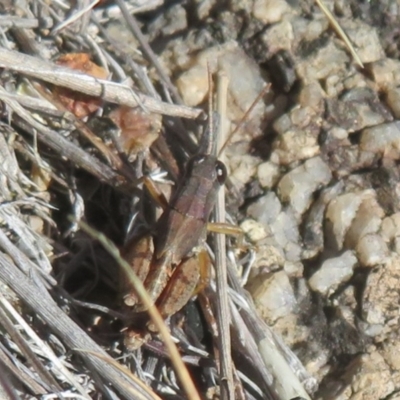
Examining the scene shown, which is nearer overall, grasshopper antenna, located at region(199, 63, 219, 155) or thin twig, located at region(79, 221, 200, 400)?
thin twig, located at region(79, 221, 200, 400)

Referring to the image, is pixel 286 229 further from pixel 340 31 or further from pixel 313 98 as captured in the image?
pixel 340 31

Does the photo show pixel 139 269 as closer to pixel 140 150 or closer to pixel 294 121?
pixel 140 150

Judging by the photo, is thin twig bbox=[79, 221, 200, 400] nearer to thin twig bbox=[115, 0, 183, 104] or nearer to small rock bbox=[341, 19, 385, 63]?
thin twig bbox=[115, 0, 183, 104]

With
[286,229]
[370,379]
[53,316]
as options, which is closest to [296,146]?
[286,229]

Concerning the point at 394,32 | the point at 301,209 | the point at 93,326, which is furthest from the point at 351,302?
the point at 394,32

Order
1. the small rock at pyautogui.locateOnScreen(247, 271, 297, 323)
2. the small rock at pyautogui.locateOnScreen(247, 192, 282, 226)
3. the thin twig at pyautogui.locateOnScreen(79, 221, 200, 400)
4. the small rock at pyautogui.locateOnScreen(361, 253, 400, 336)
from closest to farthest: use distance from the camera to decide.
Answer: the thin twig at pyautogui.locateOnScreen(79, 221, 200, 400) → the small rock at pyautogui.locateOnScreen(361, 253, 400, 336) → the small rock at pyautogui.locateOnScreen(247, 271, 297, 323) → the small rock at pyautogui.locateOnScreen(247, 192, 282, 226)

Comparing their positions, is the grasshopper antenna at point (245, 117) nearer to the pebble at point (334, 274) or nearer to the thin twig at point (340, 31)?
the thin twig at point (340, 31)

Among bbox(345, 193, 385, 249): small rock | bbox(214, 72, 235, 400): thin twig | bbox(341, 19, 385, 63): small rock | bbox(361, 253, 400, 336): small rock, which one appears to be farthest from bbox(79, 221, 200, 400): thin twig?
bbox(341, 19, 385, 63): small rock

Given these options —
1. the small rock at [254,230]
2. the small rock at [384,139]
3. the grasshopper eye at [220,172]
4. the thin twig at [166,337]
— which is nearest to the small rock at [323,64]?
the small rock at [384,139]
